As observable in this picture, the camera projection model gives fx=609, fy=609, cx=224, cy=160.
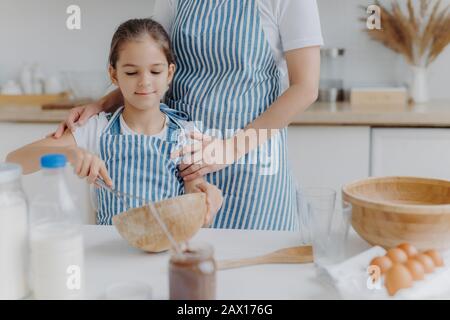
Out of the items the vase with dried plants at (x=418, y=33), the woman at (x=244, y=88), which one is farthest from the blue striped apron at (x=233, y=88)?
the vase with dried plants at (x=418, y=33)

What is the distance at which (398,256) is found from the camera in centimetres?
92

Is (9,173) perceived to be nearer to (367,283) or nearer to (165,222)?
(165,222)

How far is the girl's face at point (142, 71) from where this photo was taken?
4.68ft

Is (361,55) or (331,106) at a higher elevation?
(361,55)

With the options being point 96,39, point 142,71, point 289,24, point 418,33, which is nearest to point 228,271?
point 142,71

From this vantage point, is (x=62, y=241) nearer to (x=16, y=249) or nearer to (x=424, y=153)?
(x=16, y=249)

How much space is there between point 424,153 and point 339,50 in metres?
0.70

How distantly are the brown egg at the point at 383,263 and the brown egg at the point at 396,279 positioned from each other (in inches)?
0.6

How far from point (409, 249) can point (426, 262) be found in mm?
32

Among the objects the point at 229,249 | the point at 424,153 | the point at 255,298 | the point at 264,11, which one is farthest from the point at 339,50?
the point at 255,298

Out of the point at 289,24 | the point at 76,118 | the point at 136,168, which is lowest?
the point at 136,168

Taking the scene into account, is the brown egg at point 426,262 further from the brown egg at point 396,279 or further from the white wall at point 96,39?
the white wall at point 96,39

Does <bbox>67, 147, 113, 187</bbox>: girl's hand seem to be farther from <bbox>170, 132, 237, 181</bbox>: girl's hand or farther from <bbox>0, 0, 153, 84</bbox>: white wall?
<bbox>0, 0, 153, 84</bbox>: white wall

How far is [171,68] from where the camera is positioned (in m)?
1.51
